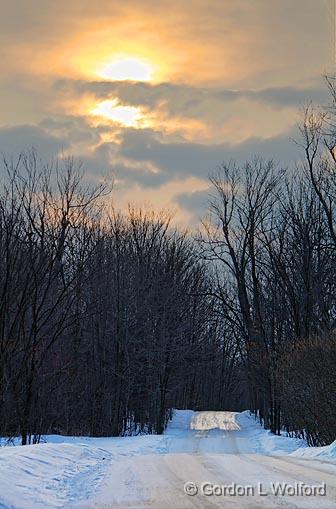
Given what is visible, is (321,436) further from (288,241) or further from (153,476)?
(288,241)

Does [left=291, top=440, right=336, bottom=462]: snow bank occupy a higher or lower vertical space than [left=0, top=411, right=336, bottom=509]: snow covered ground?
higher

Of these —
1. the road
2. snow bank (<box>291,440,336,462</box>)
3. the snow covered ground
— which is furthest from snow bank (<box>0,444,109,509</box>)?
snow bank (<box>291,440,336,462</box>)

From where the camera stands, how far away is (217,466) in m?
11.5

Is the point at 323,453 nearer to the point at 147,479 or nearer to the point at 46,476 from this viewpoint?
the point at 147,479

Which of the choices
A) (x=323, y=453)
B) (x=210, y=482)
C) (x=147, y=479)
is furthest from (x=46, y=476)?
(x=323, y=453)

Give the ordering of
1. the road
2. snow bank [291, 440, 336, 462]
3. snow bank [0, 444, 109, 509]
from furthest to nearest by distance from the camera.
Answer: snow bank [291, 440, 336, 462] → snow bank [0, 444, 109, 509] → the road

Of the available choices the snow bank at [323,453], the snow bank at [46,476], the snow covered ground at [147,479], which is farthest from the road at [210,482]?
the snow bank at [323,453]

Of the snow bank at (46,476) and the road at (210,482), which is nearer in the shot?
the road at (210,482)

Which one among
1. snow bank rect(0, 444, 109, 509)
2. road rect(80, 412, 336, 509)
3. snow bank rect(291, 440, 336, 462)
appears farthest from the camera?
snow bank rect(291, 440, 336, 462)

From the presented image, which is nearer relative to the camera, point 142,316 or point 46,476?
point 46,476

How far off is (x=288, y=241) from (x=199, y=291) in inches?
393

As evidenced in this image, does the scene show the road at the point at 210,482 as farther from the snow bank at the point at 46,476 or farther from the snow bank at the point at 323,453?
the snow bank at the point at 323,453

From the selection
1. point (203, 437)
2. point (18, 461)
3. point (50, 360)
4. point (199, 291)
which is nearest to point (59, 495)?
point (18, 461)

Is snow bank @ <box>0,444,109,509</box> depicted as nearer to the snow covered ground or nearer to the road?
the snow covered ground
